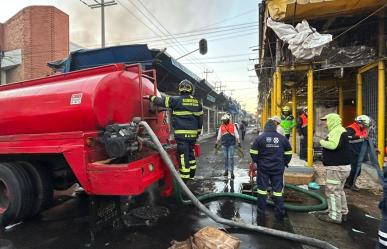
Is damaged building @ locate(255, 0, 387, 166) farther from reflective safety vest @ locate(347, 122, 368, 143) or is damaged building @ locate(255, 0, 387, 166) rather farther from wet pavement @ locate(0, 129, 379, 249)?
wet pavement @ locate(0, 129, 379, 249)

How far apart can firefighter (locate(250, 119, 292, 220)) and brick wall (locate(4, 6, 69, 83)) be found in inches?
691

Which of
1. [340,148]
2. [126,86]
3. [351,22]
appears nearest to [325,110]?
[351,22]

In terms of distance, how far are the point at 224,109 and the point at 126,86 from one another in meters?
40.2

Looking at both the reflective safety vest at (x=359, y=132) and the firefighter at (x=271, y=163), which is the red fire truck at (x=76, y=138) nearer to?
the firefighter at (x=271, y=163)

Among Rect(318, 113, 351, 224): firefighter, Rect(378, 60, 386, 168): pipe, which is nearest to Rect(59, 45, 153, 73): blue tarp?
Rect(318, 113, 351, 224): firefighter

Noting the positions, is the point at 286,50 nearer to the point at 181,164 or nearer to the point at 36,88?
the point at 181,164

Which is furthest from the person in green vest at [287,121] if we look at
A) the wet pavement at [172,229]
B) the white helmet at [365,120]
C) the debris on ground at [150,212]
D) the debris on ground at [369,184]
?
the debris on ground at [150,212]

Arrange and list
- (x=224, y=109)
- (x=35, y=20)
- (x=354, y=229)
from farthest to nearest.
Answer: (x=224, y=109) → (x=35, y=20) → (x=354, y=229)

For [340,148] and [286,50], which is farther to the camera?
[286,50]

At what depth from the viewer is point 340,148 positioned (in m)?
4.71

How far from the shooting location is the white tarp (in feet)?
23.0

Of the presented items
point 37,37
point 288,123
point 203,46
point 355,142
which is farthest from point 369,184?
point 37,37

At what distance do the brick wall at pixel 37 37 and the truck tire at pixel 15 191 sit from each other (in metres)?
16.1

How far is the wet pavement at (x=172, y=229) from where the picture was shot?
4020mm
